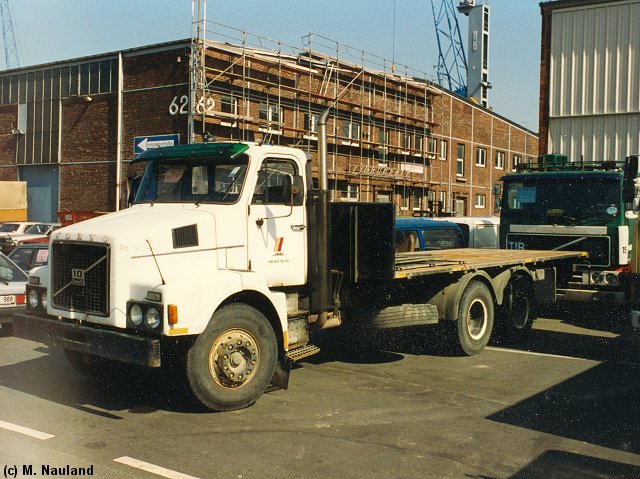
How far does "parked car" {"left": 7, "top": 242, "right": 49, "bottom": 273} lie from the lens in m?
14.0

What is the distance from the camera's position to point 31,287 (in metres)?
8.02

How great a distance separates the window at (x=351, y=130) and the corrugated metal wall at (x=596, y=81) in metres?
15.7

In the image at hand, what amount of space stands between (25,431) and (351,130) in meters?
29.4

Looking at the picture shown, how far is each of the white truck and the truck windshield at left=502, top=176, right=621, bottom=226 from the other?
4634 millimetres

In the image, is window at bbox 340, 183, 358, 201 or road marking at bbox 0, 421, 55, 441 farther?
window at bbox 340, 183, 358, 201

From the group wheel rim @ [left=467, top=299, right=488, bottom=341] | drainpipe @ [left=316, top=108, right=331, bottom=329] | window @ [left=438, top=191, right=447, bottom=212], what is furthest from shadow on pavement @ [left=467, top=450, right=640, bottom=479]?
window @ [left=438, top=191, right=447, bottom=212]

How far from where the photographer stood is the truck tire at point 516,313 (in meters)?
11.4

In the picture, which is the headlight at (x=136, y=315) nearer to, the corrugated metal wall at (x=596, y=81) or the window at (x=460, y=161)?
the corrugated metal wall at (x=596, y=81)

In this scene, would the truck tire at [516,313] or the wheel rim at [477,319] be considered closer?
the wheel rim at [477,319]

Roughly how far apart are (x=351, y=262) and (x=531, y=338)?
4699 mm

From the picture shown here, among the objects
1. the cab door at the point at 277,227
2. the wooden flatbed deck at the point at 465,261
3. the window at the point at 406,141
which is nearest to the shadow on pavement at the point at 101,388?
the cab door at the point at 277,227

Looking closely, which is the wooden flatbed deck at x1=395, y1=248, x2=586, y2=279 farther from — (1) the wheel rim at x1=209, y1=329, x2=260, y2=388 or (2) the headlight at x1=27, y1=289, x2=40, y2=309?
(2) the headlight at x1=27, y1=289, x2=40, y2=309

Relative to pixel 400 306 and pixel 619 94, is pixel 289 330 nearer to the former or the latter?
pixel 400 306

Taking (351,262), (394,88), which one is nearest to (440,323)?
(351,262)
